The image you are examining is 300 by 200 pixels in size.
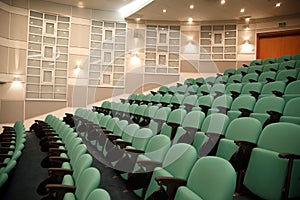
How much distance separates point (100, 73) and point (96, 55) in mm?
227

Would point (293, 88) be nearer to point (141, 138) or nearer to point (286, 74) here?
point (286, 74)

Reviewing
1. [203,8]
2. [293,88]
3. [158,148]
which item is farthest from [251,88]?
[203,8]

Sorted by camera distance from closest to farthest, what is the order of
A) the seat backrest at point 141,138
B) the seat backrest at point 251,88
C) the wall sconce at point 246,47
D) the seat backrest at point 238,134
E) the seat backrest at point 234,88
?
the seat backrest at point 238,134 < the seat backrest at point 141,138 < the seat backrest at point 251,88 < the seat backrest at point 234,88 < the wall sconce at point 246,47

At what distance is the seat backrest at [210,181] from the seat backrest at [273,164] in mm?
247

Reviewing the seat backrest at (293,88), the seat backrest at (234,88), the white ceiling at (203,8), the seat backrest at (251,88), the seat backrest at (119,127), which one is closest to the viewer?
the seat backrest at (119,127)

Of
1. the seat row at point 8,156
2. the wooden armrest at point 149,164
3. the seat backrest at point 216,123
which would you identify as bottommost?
the seat row at point 8,156

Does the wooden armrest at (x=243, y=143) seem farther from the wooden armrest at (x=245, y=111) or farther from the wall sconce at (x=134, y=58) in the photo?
the wall sconce at (x=134, y=58)

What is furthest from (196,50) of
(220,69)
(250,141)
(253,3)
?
(250,141)

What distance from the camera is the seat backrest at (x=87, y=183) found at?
22.6 inches

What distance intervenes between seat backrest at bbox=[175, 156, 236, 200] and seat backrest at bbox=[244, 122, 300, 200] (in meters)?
0.25

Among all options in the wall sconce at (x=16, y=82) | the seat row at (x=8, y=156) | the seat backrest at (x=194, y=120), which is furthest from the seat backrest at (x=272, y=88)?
the wall sconce at (x=16, y=82)

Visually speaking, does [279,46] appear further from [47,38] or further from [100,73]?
[47,38]

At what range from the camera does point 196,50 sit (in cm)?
348

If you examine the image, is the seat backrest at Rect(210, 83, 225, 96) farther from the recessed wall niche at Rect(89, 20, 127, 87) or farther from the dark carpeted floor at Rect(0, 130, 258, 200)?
the recessed wall niche at Rect(89, 20, 127, 87)
